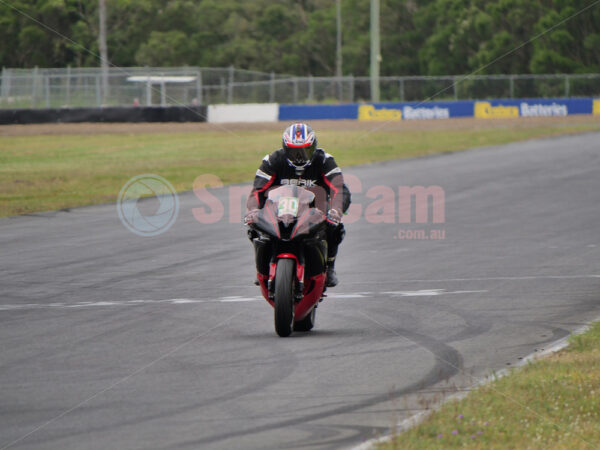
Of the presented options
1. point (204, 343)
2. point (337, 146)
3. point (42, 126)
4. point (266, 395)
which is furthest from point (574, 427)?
point (42, 126)

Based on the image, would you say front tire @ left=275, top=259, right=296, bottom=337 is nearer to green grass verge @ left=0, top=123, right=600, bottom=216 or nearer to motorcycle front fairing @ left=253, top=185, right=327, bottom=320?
motorcycle front fairing @ left=253, top=185, right=327, bottom=320

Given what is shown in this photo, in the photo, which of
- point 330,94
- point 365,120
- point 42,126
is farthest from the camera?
point 330,94

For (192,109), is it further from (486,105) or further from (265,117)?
(486,105)

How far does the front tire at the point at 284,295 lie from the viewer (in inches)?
322

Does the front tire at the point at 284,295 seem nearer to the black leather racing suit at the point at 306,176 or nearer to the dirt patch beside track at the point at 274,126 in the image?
the black leather racing suit at the point at 306,176

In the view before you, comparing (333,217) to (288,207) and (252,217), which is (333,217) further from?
(252,217)

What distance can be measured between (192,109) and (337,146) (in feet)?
45.3

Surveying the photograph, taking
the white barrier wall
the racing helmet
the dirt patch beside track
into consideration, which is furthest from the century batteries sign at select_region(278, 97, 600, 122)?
the racing helmet

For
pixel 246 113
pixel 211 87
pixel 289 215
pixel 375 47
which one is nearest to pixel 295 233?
pixel 289 215

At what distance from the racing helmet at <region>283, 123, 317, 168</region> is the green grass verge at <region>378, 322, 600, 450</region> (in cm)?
286

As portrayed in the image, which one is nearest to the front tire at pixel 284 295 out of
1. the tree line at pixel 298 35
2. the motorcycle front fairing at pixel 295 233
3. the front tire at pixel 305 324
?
the motorcycle front fairing at pixel 295 233

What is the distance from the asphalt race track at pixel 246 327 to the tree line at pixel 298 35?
2143 inches

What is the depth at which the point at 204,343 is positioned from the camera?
826 cm

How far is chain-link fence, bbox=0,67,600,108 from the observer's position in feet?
159
